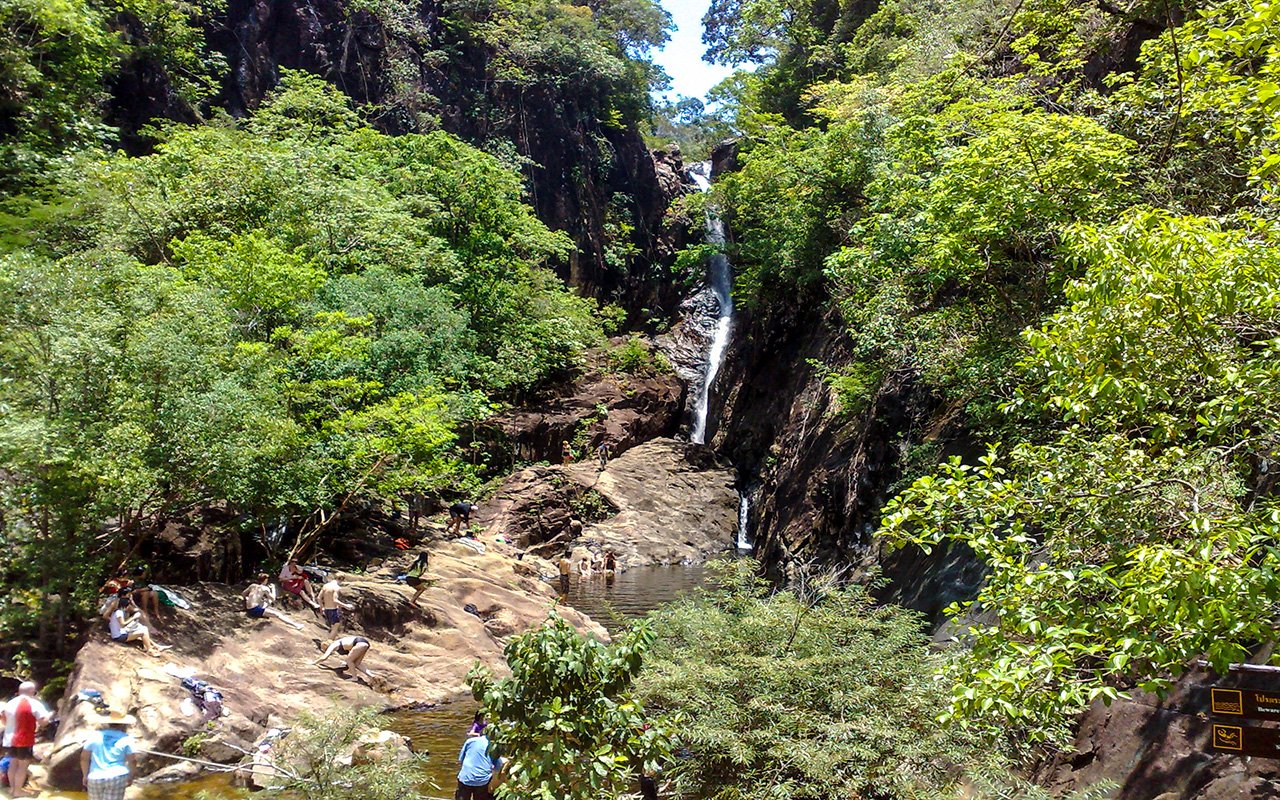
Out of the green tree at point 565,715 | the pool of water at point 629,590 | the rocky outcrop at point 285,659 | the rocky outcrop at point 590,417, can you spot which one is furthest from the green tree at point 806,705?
the rocky outcrop at point 590,417

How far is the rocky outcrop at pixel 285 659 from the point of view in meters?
10.3

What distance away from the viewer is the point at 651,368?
3862 centimetres

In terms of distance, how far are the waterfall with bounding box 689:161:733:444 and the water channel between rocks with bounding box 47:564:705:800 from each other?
14263 mm

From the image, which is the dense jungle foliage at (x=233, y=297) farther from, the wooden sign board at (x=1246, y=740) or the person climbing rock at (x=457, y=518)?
the wooden sign board at (x=1246, y=740)

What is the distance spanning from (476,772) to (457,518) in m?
17.6

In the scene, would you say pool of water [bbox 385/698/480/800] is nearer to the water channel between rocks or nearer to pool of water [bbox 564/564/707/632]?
the water channel between rocks

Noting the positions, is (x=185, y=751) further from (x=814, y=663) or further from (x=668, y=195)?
(x=668, y=195)

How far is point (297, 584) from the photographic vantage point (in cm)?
1536

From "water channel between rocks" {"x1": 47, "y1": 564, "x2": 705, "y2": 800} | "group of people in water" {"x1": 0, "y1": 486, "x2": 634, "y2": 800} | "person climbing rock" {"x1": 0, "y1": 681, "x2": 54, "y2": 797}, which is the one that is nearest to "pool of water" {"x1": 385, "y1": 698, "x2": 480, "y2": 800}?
"water channel between rocks" {"x1": 47, "y1": 564, "x2": 705, "y2": 800}

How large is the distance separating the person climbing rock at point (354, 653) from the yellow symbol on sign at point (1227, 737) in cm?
1217

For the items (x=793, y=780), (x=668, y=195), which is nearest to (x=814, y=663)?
(x=793, y=780)

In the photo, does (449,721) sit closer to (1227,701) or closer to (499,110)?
(1227,701)

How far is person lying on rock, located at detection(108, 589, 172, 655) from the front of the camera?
36.9ft

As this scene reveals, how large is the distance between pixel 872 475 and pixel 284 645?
11.6m
